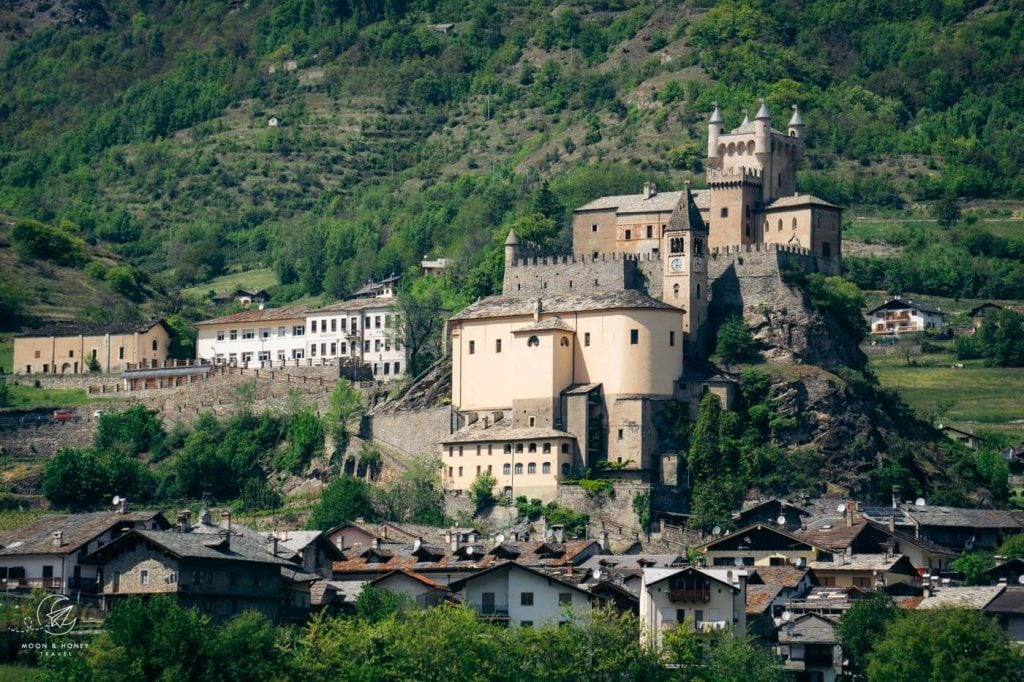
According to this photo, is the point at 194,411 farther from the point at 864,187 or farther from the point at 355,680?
the point at 864,187

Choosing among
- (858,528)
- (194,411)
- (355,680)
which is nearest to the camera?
(355,680)

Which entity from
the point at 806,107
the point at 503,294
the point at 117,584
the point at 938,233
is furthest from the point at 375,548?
the point at 806,107

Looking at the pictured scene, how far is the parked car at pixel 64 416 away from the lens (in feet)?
429

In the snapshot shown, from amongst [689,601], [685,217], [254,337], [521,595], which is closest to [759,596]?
[689,601]

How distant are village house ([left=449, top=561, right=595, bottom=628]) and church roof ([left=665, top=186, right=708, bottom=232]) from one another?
102 ft

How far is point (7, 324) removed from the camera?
150 m

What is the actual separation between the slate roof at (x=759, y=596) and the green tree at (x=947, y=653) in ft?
21.0

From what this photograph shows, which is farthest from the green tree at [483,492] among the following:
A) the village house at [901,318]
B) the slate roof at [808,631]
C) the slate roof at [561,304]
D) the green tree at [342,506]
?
the village house at [901,318]

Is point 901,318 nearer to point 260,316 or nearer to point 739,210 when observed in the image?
point 739,210

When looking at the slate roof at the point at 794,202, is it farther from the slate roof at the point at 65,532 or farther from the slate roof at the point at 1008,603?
the slate roof at the point at 65,532

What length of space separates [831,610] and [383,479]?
31.0 meters

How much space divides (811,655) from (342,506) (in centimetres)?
3001

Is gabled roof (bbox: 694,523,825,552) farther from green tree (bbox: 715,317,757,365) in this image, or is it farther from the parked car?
the parked car

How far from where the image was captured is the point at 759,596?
3615 inches
